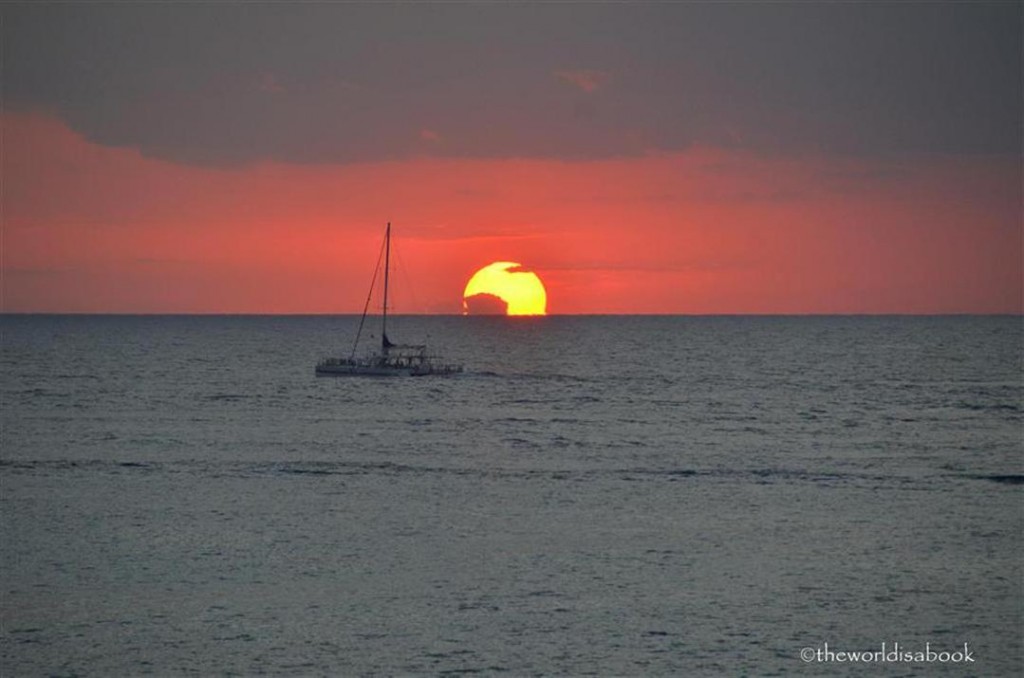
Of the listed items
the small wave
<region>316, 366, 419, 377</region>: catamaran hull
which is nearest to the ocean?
the small wave

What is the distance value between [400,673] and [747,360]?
144307mm

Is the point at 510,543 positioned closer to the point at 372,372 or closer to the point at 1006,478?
the point at 1006,478

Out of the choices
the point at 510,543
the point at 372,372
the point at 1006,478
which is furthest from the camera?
the point at 372,372

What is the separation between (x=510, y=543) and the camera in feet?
134

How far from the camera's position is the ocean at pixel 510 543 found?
29750mm

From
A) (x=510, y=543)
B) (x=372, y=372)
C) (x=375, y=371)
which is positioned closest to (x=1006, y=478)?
(x=510, y=543)

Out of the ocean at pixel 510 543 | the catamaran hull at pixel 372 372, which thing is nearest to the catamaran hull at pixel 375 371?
the catamaran hull at pixel 372 372

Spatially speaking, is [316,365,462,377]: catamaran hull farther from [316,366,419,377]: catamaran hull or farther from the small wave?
the small wave

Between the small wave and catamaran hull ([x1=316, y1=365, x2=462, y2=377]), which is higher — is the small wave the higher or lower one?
the lower one

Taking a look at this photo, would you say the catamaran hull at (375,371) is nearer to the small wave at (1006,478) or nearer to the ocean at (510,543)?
the ocean at (510,543)

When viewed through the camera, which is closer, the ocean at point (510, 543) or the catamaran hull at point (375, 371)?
the ocean at point (510, 543)

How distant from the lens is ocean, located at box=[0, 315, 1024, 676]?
29750 millimetres

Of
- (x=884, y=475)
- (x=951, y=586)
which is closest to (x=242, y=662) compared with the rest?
(x=951, y=586)

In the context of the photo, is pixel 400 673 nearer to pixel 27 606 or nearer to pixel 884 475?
pixel 27 606
